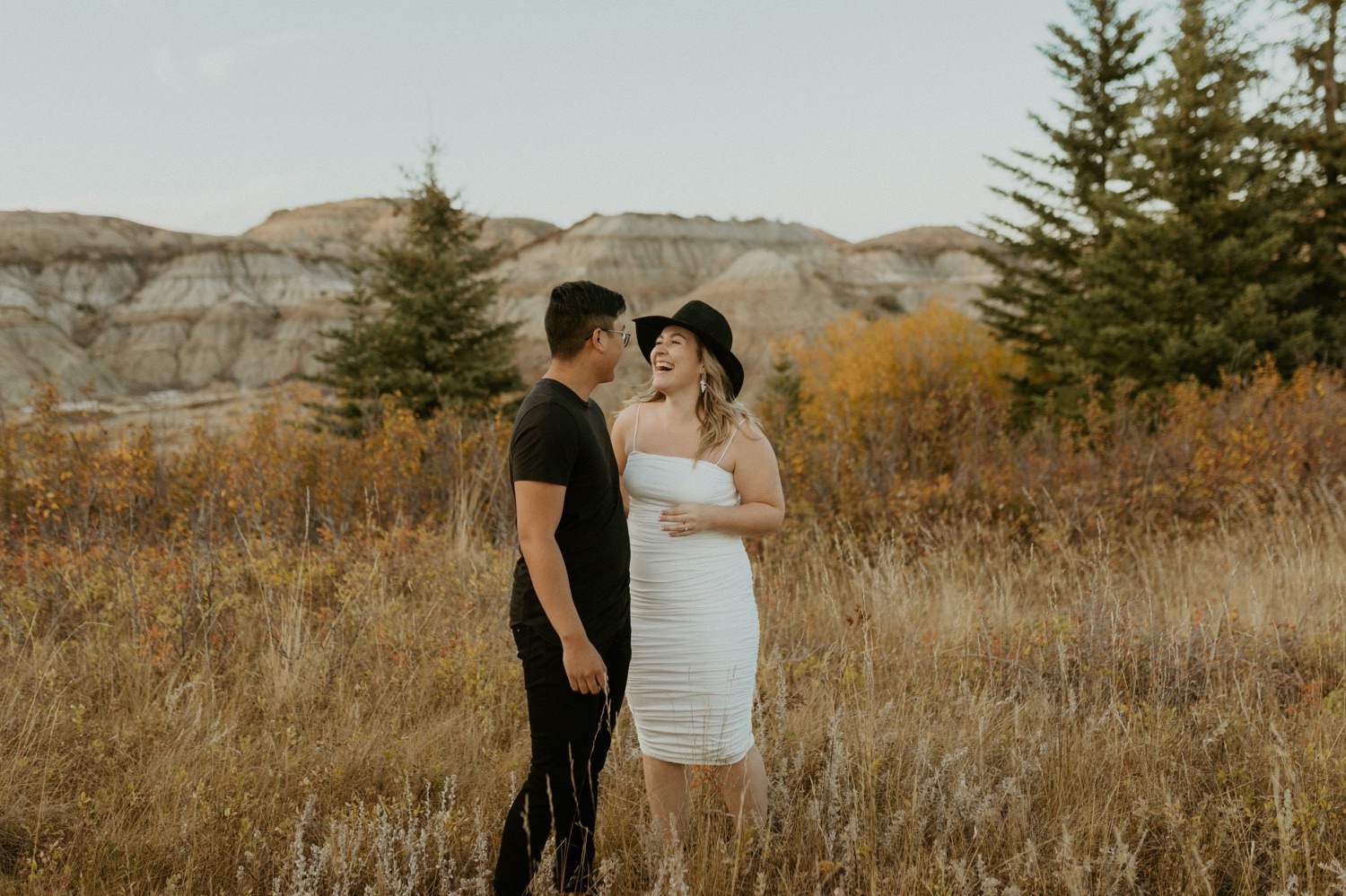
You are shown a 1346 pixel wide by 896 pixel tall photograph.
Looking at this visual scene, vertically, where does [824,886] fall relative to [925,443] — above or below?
below

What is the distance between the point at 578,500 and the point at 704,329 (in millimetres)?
780

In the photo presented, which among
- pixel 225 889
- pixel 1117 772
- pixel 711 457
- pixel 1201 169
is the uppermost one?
pixel 1201 169

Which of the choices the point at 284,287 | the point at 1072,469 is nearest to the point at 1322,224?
the point at 1072,469

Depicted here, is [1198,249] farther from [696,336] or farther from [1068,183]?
[696,336]

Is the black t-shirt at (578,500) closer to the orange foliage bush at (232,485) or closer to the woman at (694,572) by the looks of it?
the woman at (694,572)

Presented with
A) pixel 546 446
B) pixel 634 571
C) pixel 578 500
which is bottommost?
pixel 634 571

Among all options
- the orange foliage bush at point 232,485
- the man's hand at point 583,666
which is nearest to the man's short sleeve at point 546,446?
the man's hand at point 583,666

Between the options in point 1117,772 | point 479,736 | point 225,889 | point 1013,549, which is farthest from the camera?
point 1013,549

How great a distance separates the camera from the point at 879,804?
313cm

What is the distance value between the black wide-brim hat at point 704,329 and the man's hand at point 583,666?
0.97 meters

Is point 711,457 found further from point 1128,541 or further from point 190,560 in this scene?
point 1128,541

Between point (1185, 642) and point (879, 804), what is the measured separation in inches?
80.9

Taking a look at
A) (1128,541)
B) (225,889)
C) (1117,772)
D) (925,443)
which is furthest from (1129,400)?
(225,889)

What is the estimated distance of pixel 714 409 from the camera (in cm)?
283
